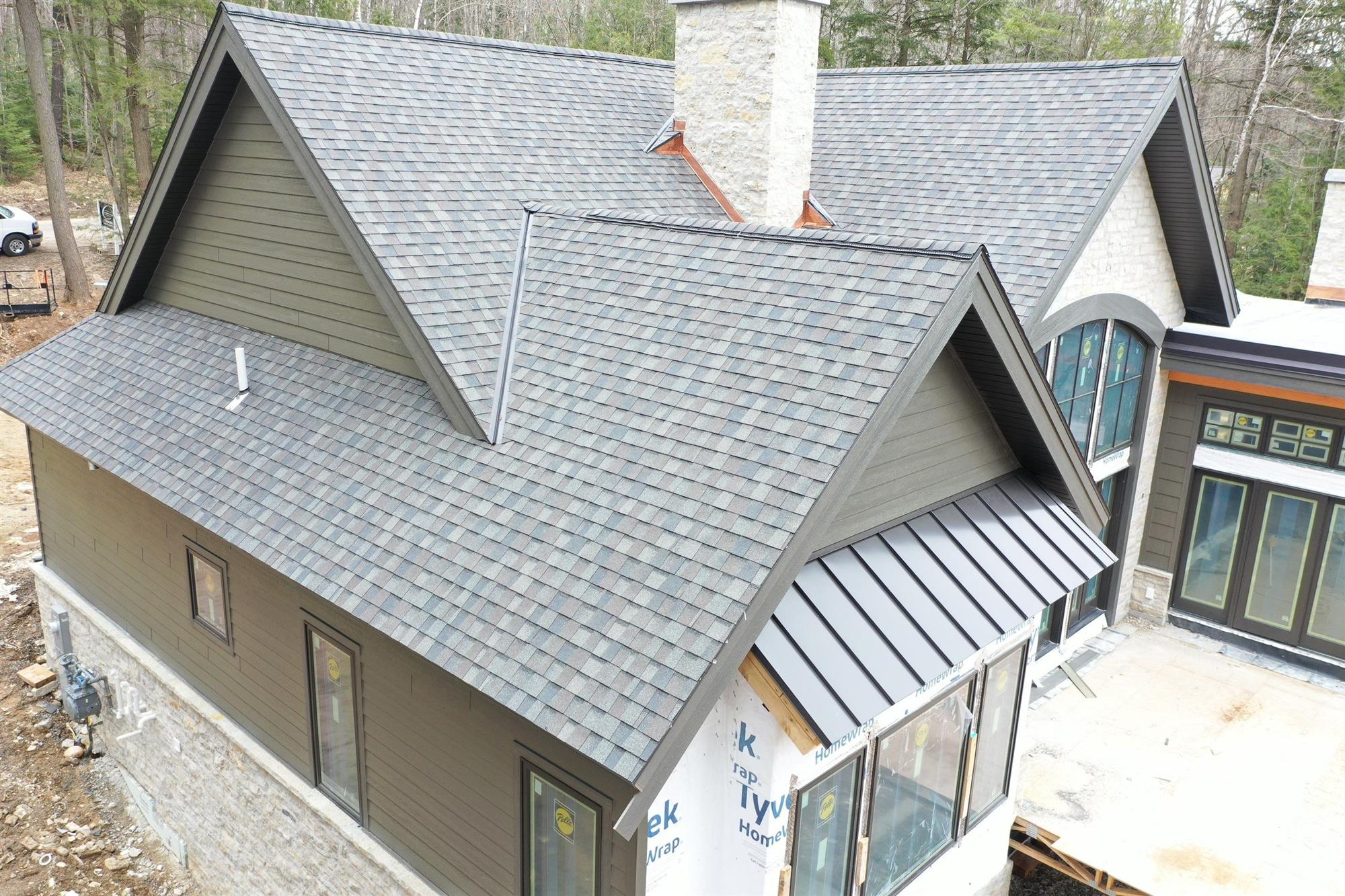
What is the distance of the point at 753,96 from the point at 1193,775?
27.2 ft

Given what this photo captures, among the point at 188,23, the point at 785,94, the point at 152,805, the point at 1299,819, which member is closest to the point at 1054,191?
the point at 785,94

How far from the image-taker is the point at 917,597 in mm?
6340

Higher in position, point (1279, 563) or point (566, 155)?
point (566, 155)

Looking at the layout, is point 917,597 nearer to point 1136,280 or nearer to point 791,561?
point 791,561

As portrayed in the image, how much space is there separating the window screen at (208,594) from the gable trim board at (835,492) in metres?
5.31

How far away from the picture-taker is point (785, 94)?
11.4 meters

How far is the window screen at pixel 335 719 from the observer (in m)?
7.56

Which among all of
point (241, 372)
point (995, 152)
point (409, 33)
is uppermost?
point (409, 33)

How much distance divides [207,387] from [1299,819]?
10.5 meters

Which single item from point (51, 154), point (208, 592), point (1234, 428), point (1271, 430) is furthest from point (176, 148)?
point (51, 154)

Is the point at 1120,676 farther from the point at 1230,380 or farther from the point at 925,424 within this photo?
the point at 925,424

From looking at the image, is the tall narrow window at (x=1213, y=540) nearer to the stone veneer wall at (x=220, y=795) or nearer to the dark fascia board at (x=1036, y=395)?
the dark fascia board at (x=1036, y=395)

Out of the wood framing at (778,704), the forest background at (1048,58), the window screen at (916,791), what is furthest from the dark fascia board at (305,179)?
the forest background at (1048,58)

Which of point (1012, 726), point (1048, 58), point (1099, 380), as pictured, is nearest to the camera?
point (1012, 726)
